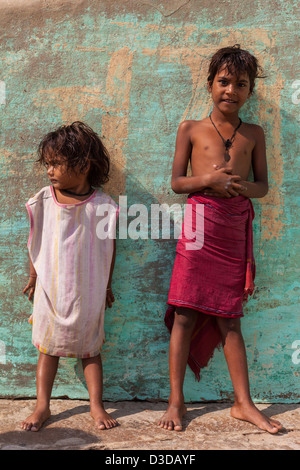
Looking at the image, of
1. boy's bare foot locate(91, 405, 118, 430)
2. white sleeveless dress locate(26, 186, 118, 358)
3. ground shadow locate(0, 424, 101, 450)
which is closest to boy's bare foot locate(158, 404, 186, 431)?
boy's bare foot locate(91, 405, 118, 430)

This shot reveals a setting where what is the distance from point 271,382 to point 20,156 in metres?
1.96

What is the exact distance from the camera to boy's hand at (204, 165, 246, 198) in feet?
7.99

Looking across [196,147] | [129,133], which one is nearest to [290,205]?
[196,147]

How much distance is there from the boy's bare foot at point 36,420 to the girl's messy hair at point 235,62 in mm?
1989

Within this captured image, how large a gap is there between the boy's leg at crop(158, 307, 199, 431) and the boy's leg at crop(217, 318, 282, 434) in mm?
186

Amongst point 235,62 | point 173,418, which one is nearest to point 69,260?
point 173,418

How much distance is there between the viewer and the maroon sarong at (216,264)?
8.26 ft

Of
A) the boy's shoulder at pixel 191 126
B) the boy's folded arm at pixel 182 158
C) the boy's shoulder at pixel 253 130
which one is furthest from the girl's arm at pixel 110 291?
the boy's shoulder at pixel 253 130

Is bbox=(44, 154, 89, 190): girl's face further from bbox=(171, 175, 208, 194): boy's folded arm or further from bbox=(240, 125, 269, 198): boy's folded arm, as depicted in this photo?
bbox=(240, 125, 269, 198): boy's folded arm

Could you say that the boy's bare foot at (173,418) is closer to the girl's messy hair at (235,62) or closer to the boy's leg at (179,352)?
the boy's leg at (179,352)

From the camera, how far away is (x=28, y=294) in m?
2.76

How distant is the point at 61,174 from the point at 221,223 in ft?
2.91

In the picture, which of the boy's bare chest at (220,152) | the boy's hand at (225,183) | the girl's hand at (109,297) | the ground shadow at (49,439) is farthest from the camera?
the girl's hand at (109,297)

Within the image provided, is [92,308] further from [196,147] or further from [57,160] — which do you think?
[196,147]
